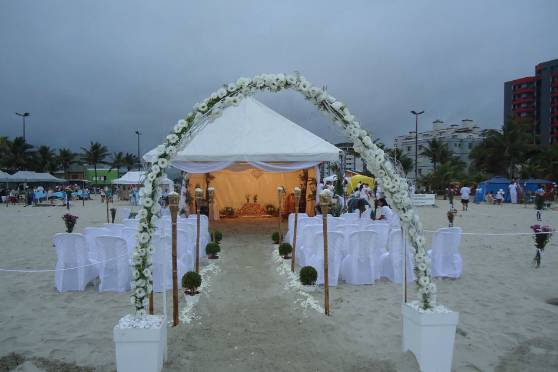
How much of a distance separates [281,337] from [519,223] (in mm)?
14057

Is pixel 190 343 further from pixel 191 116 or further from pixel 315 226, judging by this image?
pixel 315 226

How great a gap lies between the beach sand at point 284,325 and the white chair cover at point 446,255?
0.21 metres

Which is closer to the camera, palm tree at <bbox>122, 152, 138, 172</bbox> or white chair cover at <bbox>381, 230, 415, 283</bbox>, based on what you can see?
white chair cover at <bbox>381, 230, 415, 283</bbox>

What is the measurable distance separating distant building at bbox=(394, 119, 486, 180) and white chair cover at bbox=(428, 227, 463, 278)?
175 ft

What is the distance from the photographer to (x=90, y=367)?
365cm

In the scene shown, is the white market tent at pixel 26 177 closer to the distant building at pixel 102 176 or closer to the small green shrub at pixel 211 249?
the distant building at pixel 102 176

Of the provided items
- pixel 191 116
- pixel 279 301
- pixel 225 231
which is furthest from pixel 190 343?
pixel 225 231

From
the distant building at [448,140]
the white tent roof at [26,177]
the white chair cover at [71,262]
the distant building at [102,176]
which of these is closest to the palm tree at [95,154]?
the distant building at [102,176]

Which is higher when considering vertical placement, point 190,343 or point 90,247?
point 90,247

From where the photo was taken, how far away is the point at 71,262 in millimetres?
6188

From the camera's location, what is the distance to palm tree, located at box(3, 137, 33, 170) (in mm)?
50812

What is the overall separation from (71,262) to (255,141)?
266 inches

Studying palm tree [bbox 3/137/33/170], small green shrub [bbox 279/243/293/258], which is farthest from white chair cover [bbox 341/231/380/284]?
palm tree [bbox 3/137/33/170]

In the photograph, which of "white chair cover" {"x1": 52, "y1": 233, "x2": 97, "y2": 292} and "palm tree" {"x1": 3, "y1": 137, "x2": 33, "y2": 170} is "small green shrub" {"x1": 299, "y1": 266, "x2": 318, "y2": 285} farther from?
"palm tree" {"x1": 3, "y1": 137, "x2": 33, "y2": 170}
